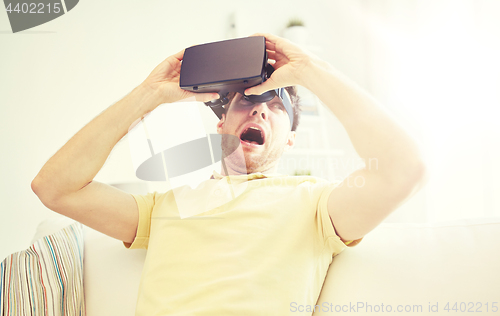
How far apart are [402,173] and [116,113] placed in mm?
734

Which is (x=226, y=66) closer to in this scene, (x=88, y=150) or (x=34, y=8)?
(x=88, y=150)

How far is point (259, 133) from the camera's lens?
112cm

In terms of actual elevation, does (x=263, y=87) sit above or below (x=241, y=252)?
above

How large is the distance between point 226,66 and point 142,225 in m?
0.50

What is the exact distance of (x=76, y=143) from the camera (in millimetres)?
920

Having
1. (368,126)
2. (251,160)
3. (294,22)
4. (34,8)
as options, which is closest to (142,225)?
(251,160)

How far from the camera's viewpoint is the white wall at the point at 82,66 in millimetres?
1608

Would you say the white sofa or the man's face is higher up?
the man's face

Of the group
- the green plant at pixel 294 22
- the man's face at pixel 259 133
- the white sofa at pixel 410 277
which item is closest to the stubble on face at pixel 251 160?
the man's face at pixel 259 133

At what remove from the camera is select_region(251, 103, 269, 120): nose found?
113 cm

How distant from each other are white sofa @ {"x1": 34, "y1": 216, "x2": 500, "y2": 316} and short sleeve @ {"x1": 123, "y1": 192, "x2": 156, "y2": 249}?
9 cm

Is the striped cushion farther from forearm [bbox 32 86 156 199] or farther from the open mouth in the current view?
the open mouth
